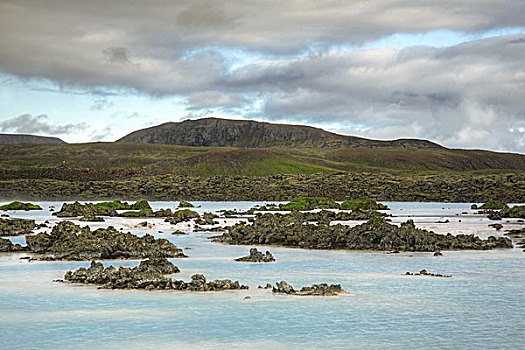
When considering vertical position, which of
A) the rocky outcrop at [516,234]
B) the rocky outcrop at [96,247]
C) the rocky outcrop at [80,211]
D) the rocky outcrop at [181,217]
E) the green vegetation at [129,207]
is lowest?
the rocky outcrop at [96,247]

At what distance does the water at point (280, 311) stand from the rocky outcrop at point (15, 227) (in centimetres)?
1192

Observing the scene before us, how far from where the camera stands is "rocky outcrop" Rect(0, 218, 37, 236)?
33.1m

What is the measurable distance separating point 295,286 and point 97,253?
1006 cm

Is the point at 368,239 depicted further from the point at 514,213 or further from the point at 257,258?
→ the point at 514,213

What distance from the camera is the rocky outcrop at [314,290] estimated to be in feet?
54.0

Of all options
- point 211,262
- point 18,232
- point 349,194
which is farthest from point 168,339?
point 349,194

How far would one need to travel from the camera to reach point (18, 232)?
33719mm

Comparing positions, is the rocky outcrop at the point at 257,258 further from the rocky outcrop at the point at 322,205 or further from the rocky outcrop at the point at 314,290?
the rocky outcrop at the point at 322,205

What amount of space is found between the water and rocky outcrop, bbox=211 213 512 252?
469cm

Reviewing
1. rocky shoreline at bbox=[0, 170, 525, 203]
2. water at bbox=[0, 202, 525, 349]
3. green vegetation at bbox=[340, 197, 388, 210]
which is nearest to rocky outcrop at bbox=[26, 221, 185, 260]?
water at bbox=[0, 202, 525, 349]

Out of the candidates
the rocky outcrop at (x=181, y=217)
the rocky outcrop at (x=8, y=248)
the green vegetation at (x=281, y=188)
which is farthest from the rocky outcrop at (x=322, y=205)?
the rocky outcrop at (x=8, y=248)

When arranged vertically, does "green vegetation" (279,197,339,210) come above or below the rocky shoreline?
below

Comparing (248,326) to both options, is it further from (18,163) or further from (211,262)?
(18,163)

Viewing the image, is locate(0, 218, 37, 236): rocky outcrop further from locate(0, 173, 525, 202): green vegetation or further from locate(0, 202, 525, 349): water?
locate(0, 173, 525, 202): green vegetation
